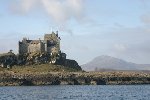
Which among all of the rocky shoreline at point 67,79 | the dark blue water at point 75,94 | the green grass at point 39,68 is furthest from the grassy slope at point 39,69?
the dark blue water at point 75,94

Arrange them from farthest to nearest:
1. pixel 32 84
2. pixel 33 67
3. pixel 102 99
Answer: pixel 33 67
pixel 32 84
pixel 102 99

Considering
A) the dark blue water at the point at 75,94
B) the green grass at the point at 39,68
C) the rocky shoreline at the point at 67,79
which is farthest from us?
the green grass at the point at 39,68

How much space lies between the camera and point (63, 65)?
190 m

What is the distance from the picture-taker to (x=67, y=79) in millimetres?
157875

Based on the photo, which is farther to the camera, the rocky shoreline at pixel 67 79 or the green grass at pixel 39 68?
the green grass at pixel 39 68

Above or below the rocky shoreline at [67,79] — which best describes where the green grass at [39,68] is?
above

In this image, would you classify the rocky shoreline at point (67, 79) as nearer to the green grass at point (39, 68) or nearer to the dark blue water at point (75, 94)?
the green grass at point (39, 68)

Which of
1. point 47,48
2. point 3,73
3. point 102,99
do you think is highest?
point 47,48

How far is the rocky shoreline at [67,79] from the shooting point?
507 ft

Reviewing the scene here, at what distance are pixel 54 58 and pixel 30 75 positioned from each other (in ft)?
109

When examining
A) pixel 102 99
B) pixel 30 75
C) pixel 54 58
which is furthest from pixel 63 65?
pixel 102 99

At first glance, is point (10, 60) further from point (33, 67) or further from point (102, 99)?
point (102, 99)

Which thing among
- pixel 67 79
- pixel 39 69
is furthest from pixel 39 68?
pixel 67 79

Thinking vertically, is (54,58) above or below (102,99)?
above
